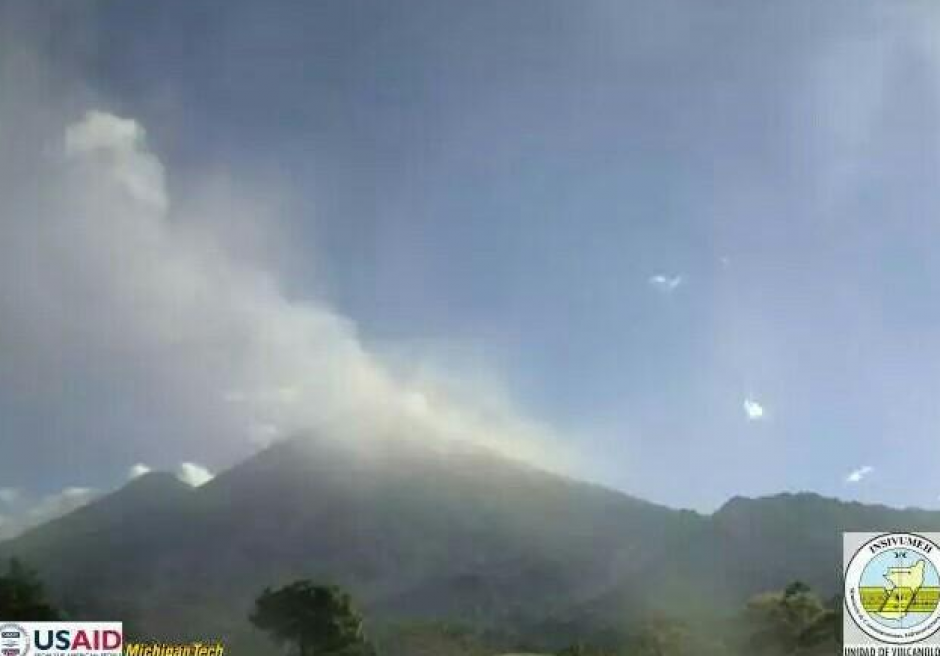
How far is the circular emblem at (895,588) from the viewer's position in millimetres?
18047

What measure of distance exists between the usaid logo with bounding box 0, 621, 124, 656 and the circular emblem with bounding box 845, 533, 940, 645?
13.8 m

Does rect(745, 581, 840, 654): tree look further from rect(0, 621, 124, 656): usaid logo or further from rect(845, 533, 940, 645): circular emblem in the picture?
rect(0, 621, 124, 656): usaid logo

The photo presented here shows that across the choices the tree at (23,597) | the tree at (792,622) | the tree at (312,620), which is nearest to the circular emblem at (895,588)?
the tree at (792,622)

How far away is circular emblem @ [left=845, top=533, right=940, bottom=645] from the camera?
1805 cm

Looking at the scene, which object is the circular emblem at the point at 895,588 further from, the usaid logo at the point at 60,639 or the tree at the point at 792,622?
the usaid logo at the point at 60,639

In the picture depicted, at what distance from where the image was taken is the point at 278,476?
75.6 feet

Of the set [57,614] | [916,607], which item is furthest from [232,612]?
[916,607]

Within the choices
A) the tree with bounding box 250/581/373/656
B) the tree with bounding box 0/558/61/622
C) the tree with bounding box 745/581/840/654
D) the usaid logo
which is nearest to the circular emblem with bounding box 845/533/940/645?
the tree with bounding box 745/581/840/654

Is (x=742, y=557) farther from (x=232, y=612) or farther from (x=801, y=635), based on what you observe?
(x=232, y=612)

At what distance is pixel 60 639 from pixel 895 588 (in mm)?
15277

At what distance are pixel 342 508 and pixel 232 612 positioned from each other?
145 inches

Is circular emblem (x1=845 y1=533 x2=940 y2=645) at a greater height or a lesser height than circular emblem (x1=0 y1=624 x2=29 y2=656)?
greater

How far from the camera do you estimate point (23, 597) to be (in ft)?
63.6

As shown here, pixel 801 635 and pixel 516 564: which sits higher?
pixel 516 564
